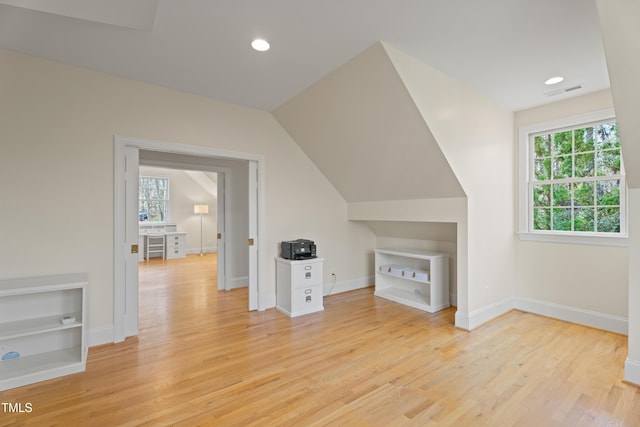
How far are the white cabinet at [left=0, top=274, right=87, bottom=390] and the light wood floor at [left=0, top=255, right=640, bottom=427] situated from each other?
0.13 m

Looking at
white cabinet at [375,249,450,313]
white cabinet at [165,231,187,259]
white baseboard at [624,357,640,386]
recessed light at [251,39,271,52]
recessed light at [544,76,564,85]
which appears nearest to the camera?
white baseboard at [624,357,640,386]

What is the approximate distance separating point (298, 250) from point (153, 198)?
288 inches

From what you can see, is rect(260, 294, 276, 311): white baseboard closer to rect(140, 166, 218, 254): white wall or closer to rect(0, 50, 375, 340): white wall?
rect(0, 50, 375, 340): white wall

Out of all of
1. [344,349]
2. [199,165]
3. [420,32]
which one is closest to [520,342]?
[344,349]

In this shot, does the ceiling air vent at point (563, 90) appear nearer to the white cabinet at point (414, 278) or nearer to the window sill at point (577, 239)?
the window sill at point (577, 239)

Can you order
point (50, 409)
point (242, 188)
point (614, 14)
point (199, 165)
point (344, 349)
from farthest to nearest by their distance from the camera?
point (242, 188) < point (199, 165) < point (344, 349) < point (50, 409) < point (614, 14)

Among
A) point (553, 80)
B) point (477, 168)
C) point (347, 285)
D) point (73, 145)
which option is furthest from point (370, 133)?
point (73, 145)

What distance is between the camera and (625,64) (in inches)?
67.1

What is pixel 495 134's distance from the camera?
3.64 m

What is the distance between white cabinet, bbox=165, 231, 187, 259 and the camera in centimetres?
867

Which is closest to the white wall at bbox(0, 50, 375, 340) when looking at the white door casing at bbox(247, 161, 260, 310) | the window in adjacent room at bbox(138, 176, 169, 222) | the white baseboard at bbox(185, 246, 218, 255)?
the white door casing at bbox(247, 161, 260, 310)

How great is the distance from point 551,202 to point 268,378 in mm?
3838

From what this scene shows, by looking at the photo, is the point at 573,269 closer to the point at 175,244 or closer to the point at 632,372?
the point at 632,372

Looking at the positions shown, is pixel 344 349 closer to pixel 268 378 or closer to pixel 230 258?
pixel 268 378
